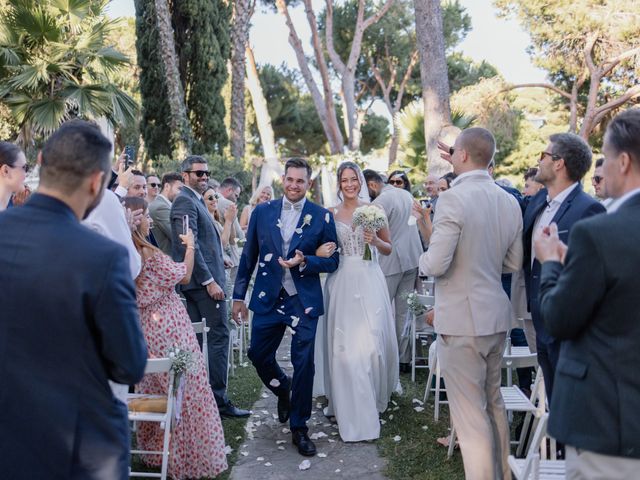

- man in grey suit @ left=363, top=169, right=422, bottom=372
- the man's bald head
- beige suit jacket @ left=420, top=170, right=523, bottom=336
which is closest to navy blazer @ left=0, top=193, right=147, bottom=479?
beige suit jacket @ left=420, top=170, right=523, bottom=336

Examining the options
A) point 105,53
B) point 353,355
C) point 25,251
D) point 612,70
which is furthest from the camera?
point 612,70

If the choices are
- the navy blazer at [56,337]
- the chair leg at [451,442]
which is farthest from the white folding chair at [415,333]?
the navy blazer at [56,337]

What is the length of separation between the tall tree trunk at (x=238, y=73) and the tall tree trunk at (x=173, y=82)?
3.36 metres

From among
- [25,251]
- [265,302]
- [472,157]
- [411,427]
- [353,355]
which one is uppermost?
[472,157]

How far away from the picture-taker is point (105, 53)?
38.5 feet

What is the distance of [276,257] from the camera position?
5750 millimetres

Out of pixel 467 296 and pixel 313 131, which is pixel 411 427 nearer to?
pixel 467 296

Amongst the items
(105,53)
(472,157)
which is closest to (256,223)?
(472,157)

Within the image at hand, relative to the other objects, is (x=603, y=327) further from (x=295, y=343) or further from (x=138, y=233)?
(x=295, y=343)

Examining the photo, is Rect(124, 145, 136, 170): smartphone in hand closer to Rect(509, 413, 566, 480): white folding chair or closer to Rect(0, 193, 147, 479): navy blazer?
Rect(0, 193, 147, 479): navy blazer

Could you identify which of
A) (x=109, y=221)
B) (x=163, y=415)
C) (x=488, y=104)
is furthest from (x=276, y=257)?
(x=488, y=104)

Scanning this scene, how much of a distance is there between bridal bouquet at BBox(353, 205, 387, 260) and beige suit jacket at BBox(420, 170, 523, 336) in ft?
5.82

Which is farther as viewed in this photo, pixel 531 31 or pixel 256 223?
pixel 531 31

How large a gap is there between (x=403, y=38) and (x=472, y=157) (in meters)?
30.8
